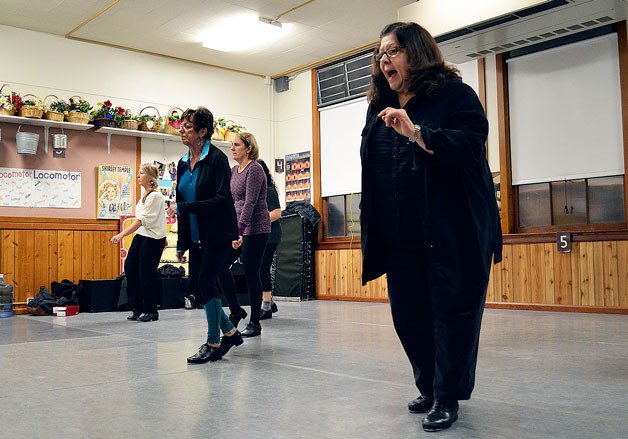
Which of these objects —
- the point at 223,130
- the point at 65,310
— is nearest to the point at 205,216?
the point at 65,310

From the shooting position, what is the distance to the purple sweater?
4172 millimetres

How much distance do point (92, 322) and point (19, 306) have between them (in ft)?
6.73

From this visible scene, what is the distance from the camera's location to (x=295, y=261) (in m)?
8.55

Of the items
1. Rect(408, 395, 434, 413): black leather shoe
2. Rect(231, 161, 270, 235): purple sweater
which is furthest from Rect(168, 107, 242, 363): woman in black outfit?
Rect(408, 395, 434, 413): black leather shoe

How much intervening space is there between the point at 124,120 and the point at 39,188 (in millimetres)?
1302

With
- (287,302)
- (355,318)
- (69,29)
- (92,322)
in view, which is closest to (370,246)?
(355,318)

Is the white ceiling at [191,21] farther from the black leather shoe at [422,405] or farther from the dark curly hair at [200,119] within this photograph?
the black leather shoe at [422,405]

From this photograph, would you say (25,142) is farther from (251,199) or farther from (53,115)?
(251,199)

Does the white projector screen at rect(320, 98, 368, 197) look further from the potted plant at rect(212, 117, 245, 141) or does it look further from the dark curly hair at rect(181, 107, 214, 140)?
the dark curly hair at rect(181, 107, 214, 140)

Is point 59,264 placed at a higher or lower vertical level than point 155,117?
lower

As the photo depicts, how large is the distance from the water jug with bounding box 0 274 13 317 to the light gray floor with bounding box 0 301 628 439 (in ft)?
7.25

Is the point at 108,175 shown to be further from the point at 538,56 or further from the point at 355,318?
the point at 538,56

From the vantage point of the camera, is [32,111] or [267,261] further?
[32,111]

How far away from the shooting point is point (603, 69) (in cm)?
614
